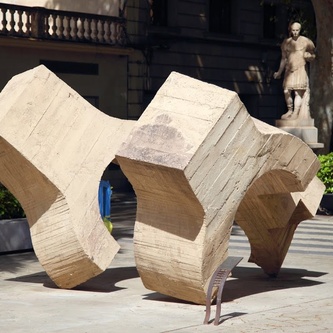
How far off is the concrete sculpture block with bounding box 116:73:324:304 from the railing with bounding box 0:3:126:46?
65.3 ft

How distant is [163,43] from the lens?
37000mm

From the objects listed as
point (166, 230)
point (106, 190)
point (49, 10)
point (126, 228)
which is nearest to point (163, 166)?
point (166, 230)

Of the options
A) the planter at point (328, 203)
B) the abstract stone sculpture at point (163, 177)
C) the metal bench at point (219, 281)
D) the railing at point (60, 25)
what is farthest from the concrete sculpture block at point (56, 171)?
the railing at point (60, 25)

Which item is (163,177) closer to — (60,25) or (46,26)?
(46,26)

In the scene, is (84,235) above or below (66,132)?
below

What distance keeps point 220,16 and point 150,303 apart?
1109 inches

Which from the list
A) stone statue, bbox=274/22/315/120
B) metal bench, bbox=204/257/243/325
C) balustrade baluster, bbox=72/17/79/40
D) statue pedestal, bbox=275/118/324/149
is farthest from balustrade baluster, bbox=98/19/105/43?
metal bench, bbox=204/257/243/325

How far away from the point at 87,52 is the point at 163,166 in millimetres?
23096

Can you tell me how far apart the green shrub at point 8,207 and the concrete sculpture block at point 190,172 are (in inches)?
218

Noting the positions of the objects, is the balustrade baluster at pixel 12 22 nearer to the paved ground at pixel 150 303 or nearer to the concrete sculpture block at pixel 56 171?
the paved ground at pixel 150 303

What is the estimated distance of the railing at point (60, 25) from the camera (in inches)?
1277

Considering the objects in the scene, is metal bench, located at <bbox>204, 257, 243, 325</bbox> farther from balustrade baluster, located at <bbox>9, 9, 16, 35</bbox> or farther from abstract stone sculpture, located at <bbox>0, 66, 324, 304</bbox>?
balustrade baluster, located at <bbox>9, 9, 16, 35</bbox>

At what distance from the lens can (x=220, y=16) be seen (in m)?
40.2

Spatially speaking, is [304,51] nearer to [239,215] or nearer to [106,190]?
[106,190]
